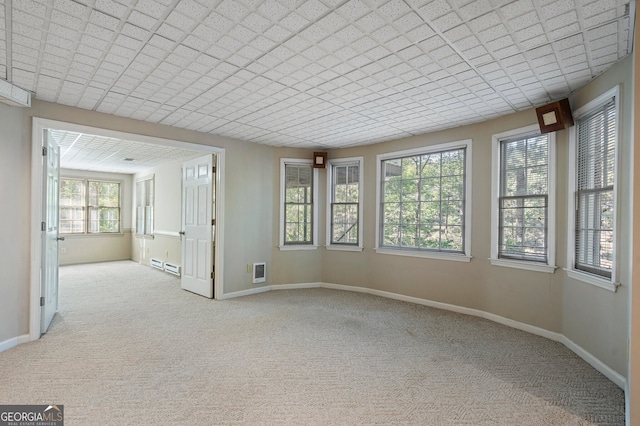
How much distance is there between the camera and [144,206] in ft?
28.0

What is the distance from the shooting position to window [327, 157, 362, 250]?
219 inches

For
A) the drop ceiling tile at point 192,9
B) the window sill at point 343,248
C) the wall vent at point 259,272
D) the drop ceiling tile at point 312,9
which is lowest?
the wall vent at point 259,272

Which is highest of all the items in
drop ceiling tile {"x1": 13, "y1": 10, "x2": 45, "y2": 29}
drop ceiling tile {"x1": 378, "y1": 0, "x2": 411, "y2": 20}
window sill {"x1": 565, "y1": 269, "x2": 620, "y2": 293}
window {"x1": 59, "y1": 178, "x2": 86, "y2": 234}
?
drop ceiling tile {"x1": 378, "y1": 0, "x2": 411, "y2": 20}

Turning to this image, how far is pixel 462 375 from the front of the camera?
2641 mm

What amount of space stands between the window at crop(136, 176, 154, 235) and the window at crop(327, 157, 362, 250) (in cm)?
490

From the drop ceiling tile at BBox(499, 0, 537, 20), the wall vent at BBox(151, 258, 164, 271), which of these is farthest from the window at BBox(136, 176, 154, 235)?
the drop ceiling tile at BBox(499, 0, 537, 20)

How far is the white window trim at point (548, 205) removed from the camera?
136 inches

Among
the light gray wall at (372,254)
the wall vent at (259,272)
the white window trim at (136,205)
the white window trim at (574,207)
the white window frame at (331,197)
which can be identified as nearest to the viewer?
the white window trim at (574,207)

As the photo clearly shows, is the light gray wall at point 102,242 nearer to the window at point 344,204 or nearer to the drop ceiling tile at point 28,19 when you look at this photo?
the window at point 344,204

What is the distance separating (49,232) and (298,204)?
11.2 feet

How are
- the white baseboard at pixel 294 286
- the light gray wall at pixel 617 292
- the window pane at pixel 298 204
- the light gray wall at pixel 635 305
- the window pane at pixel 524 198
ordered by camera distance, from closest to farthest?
the light gray wall at pixel 635 305 → the light gray wall at pixel 617 292 → the window pane at pixel 524 198 → the white baseboard at pixel 294 286 → the window pane at pixel 298 204

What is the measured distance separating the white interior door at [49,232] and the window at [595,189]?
17.5 feet

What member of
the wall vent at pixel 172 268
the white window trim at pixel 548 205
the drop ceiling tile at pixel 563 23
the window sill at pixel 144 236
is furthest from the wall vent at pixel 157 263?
the drop ceiling tile at pixel 563 23

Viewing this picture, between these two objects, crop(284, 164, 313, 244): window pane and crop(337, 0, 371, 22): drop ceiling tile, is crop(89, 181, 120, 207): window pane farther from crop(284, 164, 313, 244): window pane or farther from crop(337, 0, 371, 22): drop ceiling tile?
crop(337, 0, 371, 22): drop ceiling tile
